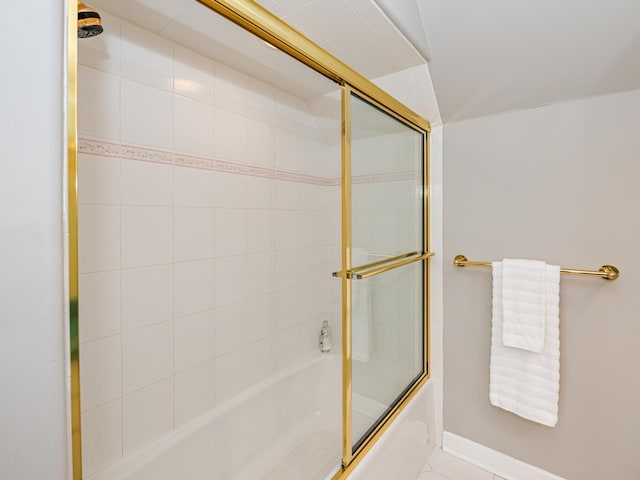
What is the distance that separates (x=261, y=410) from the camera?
1717 mm

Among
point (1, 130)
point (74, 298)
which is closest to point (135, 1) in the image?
point (1, 130)

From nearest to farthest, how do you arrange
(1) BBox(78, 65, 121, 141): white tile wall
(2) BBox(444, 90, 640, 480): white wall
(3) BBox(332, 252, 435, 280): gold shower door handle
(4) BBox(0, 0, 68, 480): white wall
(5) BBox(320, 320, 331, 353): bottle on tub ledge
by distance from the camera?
(4) BBox(0, 0, 68, 480): white wall < (1) BBox(78, 65, 121, 141): white tile wall < (3) BBox(332, 252, 435, 280): gold shower door handle < (2) BBox(444, 90, 640, 480): white wall < (5) BBox(320, 320, 331, 353): bottle on tub ledge

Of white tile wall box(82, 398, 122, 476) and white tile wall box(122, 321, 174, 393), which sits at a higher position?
white tile wall box(122, 321, 174, 393)

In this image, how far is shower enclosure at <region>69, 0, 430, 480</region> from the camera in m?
1.15

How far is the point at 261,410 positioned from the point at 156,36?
5.84 feet

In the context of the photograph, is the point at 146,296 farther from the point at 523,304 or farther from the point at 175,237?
the point at 523,304

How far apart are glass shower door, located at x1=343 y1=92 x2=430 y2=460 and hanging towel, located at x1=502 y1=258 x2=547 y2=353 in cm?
41

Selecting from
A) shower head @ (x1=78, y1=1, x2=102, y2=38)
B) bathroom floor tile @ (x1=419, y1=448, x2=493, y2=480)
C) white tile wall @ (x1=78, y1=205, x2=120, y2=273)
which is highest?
shower head @ (x1=78, y1=1, x2=102, y2=38)

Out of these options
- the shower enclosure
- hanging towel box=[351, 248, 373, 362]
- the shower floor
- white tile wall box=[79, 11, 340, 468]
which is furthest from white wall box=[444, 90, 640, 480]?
white tile wall box=[79, 11, 340, 468]

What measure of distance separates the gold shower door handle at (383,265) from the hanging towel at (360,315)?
0.09ft

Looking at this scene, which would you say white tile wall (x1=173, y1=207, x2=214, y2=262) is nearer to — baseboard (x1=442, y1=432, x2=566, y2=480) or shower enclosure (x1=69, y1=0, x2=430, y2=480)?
shower enclosure (x1=69, y1=0, x2=430, y2=480)

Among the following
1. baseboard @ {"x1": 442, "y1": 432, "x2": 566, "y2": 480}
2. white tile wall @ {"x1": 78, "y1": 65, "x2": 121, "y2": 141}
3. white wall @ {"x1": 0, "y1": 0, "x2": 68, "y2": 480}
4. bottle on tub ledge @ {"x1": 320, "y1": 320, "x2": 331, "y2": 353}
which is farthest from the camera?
bottle on tub ledge @ {"x1": 320, "y1": 320, "x2": 331, "y2": 353}

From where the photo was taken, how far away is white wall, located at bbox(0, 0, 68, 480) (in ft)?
1.27

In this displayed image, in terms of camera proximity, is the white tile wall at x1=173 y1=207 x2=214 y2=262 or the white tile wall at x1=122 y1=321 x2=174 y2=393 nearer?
the white tile wall at x1=122 y1=321 x2=174 y2=393
